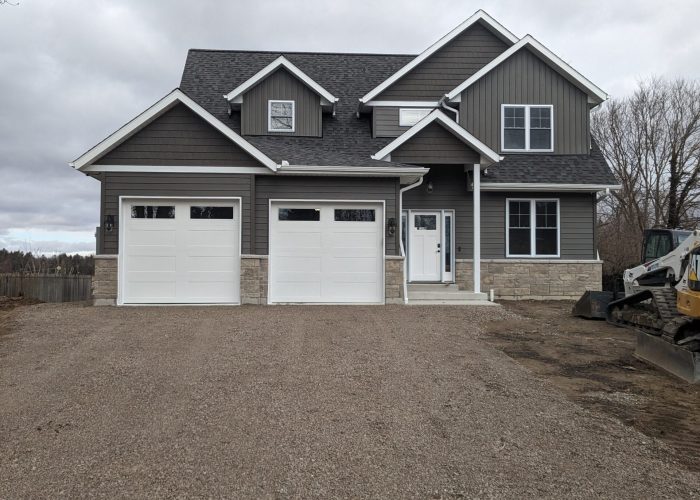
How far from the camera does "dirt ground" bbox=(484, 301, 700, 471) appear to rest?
4.96m

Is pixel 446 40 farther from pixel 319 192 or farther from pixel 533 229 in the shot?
pixel 319 192

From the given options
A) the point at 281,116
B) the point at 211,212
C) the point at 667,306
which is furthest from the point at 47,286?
the point at 667,306

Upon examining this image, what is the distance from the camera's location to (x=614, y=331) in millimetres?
9945

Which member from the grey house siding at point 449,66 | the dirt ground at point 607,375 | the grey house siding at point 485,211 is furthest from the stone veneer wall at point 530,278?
the grey house siding at point 449,66

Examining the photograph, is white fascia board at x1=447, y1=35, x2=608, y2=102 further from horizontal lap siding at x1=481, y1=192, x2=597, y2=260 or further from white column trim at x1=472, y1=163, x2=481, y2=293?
horizontal lap siding at x1=481, y1=192, x2=597, y2=260

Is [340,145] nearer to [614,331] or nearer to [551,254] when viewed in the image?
[551,254]

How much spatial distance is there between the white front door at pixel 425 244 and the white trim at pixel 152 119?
15.9ft

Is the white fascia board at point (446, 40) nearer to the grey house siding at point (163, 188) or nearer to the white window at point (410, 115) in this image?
the white window at point (410, 115)

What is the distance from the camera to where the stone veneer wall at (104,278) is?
11.4 meters

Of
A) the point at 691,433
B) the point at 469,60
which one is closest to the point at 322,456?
the point at 691,433

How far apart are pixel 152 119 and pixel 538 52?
10.7 m

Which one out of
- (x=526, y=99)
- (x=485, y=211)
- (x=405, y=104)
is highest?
(x=526, y=99)

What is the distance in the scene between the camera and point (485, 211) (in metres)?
14.5

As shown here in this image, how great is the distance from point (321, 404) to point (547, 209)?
37.6ft
